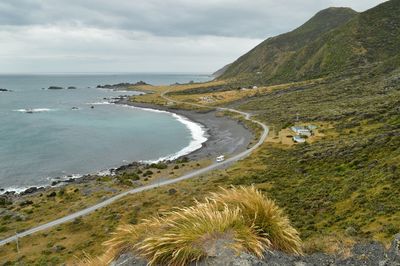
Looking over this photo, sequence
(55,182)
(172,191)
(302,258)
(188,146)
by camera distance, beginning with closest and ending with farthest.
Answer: (302,258), (172,191), (55,182), (188,146)

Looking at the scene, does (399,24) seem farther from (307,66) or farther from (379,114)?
(379,114)

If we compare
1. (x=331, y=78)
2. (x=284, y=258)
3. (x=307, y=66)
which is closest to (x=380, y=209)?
(x=284, y=258)

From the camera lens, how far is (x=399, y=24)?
A: 601 ft

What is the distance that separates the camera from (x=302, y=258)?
8.49m

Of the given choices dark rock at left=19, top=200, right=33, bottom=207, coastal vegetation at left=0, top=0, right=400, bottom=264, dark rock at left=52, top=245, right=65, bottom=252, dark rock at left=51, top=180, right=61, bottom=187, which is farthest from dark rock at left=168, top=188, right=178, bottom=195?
dark rock at left=51, top=180, right=61, bottom=187

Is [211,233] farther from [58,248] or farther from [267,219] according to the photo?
[58,248]

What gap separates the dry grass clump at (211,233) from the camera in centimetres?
744

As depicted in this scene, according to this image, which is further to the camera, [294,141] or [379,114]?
[379,114]

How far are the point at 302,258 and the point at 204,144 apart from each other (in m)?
76.5

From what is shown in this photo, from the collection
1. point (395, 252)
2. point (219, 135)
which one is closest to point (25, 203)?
point (395, 252)

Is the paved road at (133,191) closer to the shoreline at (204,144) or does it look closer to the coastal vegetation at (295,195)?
the coastal vegetation at (295,195)

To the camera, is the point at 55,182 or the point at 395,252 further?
the point at 55,182

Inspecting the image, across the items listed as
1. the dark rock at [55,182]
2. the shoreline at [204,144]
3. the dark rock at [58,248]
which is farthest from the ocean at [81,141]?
the dark rock at [58,248]

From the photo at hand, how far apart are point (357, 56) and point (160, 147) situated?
124 m
